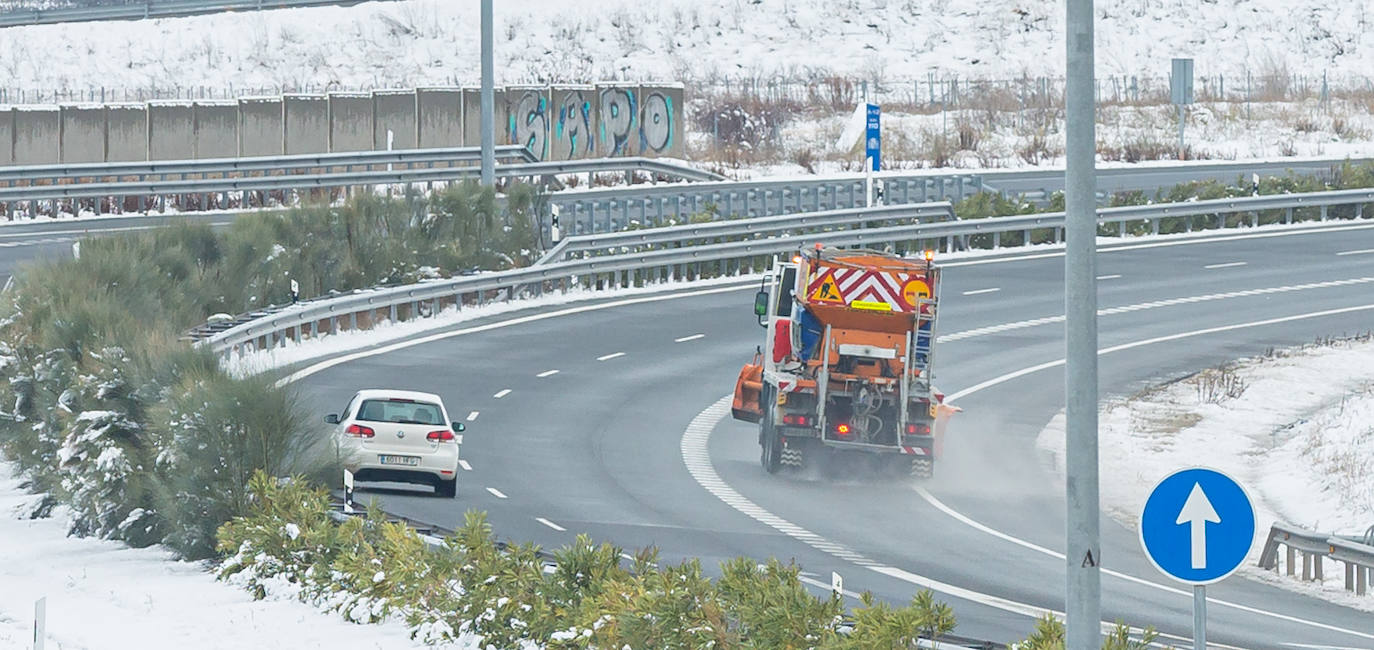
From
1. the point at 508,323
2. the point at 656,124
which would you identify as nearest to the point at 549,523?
the point at 508,323

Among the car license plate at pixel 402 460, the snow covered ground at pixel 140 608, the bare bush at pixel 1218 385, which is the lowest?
the snow covered ground at pixel 140 608

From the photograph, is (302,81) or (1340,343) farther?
(302,81)

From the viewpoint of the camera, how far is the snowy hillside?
90.2 metres

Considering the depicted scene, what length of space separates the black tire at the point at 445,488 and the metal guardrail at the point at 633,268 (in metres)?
7.02

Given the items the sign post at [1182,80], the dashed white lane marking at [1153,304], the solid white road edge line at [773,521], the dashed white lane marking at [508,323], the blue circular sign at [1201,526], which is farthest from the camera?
the sign post at [1182,80]

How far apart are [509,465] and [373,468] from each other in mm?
2548

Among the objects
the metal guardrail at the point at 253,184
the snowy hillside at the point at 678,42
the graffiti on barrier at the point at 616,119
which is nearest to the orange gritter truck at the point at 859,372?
the metal guardrail at the point at 253,184

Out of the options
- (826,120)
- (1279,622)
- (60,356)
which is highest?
(826,120)

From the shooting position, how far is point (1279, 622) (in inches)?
706

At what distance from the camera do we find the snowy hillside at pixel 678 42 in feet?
296

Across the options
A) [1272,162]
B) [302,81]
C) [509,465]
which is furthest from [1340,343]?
[302,81]

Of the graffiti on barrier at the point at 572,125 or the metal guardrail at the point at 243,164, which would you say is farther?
the graffiti on barrier at the point at 572,125

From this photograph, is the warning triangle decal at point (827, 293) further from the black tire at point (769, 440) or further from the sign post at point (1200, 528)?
the sign post at point (1200, 528)

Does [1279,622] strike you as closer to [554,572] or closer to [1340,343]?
[554,572]
